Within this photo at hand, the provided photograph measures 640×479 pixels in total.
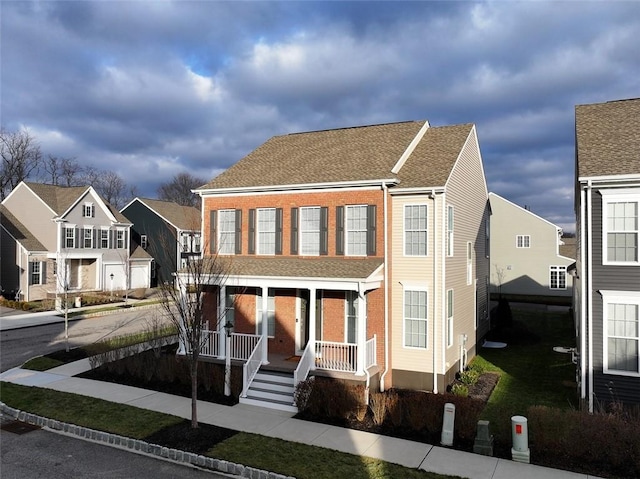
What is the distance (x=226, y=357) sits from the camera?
582 inches

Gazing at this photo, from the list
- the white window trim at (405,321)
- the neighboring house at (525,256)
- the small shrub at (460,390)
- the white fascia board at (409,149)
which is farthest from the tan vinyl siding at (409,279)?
the neighboring house at (525,256)

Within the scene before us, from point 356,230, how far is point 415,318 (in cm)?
344

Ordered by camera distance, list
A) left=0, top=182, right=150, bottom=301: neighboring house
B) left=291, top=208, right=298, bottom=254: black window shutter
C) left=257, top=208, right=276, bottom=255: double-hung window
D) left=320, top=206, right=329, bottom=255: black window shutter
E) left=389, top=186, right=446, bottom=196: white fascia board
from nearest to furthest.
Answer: left=389, top=186, right=446, bottom=196: white fascia board, left=320, top=206, right=329, bottom=255: black window shutter, left=291, top=208, right=298, bottom=254: black window shutter, left=257, top=208, right=276, bottom=255: double-hung window, left=0, top=182, right=150, bottom=301: neighboring house

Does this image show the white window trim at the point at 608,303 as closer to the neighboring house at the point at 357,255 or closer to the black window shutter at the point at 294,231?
the neighboring house at the point at 357,255

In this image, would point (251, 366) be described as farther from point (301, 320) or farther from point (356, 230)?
point (356, 230)

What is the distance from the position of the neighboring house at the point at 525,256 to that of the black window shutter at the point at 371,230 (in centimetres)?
2749

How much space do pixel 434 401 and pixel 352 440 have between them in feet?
7.05

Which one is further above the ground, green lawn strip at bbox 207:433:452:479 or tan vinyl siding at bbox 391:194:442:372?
tan vinyl siding at bbox 391:194:442:372

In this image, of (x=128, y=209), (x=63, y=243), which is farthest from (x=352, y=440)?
(x=128, y=209)

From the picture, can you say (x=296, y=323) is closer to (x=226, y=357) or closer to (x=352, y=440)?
(x=226, y=357)

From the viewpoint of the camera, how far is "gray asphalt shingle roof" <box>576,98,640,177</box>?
473 inches

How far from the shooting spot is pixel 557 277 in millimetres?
39125

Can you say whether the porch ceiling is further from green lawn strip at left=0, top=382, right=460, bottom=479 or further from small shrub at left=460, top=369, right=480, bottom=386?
green lawn strip at left=0, top=382, right=460, bottom=479

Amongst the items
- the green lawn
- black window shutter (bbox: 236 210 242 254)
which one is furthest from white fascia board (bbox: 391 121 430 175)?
the green lawn
